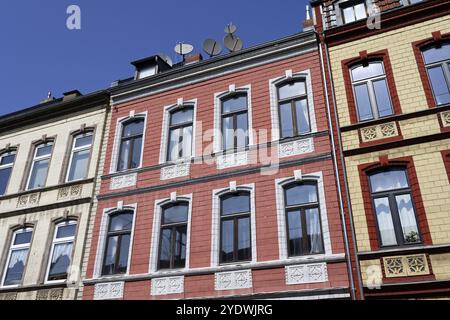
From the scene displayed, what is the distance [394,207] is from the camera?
1060 cm

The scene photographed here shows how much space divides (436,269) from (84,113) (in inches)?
540

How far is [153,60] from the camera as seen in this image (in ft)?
56.1

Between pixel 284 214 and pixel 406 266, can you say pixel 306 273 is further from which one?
pixel 406 266

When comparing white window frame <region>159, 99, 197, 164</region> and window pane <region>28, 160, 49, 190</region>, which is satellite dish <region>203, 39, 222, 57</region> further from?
window pane <region>28, 160, 49, 190</region>

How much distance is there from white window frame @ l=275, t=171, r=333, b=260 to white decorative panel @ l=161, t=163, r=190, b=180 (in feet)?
10.4

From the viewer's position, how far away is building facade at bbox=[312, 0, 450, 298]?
386 inches

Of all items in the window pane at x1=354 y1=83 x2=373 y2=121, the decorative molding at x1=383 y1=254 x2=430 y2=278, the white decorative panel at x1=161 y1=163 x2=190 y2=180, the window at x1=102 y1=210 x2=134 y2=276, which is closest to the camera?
the decorative molding at x1=383 y1=254 x2=430 y2=278

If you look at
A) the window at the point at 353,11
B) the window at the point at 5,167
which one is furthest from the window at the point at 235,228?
the window at the point at 5,167

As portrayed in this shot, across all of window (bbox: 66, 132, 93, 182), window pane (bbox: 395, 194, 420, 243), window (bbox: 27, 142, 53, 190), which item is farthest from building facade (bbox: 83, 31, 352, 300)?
window (bbox: 27, 142, 53, 190)

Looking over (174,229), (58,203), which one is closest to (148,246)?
(174,229)

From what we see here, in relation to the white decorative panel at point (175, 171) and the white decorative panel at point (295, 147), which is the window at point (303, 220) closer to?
the white decorative panel at point (295, 147)

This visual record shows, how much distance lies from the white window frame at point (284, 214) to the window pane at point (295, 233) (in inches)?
6.3

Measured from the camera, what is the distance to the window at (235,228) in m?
11.7
